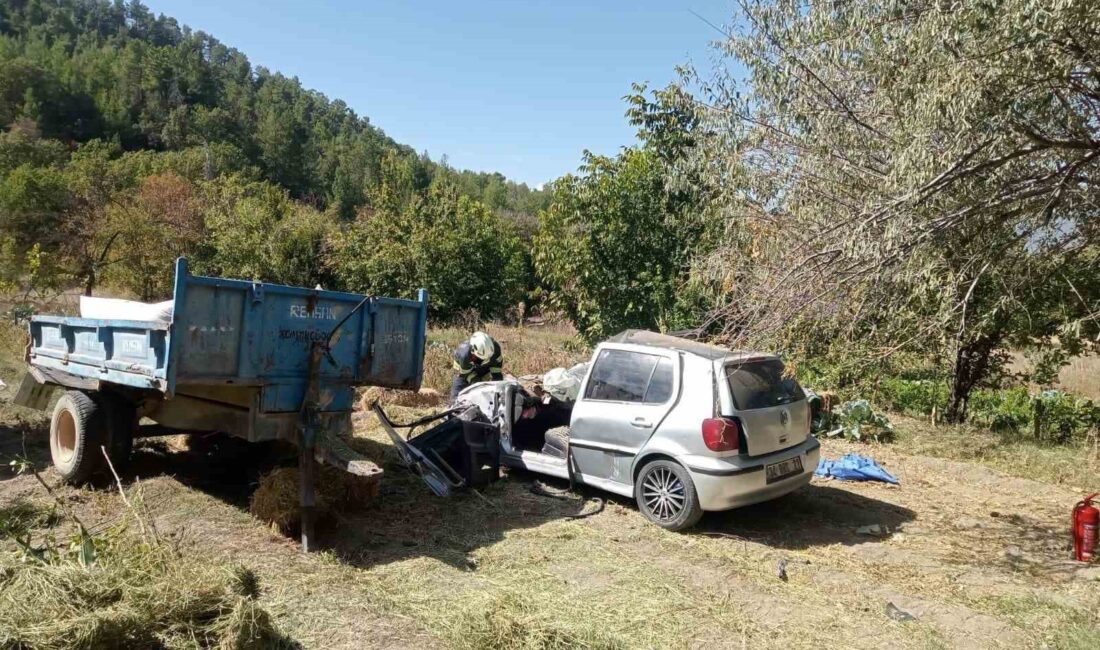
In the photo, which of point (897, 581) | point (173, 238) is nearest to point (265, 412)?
point (897, 581)

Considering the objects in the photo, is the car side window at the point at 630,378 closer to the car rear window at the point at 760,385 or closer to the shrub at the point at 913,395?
the car rear window at the point at 760,385

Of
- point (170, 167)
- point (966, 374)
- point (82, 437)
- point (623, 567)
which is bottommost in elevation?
point (623, 567)

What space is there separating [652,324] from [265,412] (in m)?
8.54

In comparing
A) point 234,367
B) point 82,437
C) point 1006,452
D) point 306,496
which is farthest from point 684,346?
point 1006,452

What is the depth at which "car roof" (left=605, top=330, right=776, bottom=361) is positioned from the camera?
Result: 6095 millimetres

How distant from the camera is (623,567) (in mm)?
5168

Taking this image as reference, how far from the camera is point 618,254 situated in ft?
42.1

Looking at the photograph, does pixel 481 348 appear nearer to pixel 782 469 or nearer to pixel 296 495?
pixel 296 495

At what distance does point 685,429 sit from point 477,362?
10.8 feet

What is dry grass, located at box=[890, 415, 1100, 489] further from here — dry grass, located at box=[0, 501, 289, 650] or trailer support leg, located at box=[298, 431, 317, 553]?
dry grass, located at box=[0, 501, 289, 650]

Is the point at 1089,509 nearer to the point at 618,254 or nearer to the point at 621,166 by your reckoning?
the point at 618,254

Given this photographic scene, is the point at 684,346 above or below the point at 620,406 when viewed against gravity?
above

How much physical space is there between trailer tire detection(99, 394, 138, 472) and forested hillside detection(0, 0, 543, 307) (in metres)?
13.8

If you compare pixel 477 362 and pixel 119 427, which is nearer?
pixel 119 427
